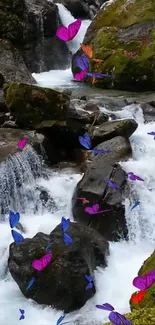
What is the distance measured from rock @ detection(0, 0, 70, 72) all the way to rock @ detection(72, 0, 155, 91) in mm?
1761

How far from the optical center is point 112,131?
9500mm

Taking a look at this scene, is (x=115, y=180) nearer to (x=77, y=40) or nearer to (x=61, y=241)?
(x=61, y=241)

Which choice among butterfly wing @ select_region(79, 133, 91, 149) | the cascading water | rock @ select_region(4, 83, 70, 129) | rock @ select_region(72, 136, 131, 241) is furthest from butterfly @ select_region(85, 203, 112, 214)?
the cascading water

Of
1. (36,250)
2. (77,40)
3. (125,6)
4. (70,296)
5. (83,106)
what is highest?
(125,6)

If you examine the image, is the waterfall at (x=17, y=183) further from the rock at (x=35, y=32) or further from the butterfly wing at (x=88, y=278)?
the rock at (x=35, y=32)

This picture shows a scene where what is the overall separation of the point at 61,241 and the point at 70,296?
0.78m

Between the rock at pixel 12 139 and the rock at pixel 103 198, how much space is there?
149 centimetres

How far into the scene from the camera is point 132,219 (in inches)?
314

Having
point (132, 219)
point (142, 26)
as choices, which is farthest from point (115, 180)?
point (142, 26)

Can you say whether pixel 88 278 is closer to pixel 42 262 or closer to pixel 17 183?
pixel 42 262

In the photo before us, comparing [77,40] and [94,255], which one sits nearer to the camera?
[94,255]

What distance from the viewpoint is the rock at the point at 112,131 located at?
31.2 feet

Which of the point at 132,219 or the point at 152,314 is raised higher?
the point at 152,314

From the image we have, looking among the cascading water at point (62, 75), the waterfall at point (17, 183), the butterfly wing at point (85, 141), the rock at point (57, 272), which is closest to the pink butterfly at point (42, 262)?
the rock at point (57, 272)
